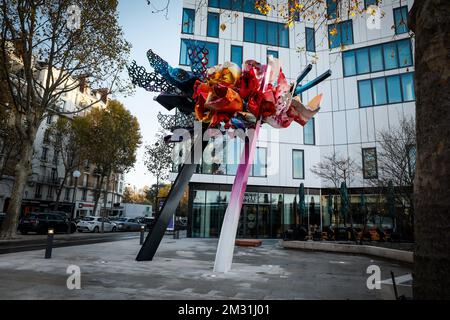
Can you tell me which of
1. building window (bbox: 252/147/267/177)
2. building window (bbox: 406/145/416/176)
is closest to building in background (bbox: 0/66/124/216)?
building window (bbox: 252/147/267/177)

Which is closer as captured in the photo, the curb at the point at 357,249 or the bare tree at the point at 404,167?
the curb at the point at 357,249

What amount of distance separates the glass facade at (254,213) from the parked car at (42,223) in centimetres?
1159

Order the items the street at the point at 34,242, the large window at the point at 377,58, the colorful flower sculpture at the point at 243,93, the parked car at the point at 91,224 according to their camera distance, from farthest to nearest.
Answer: the parked car at the point at 91,224, the large window at the point at 377,58, the street at the point at 34,242, the colorful flower sculpture at the point at 243,93

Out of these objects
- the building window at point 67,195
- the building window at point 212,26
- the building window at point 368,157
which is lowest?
the building window at point 67,195

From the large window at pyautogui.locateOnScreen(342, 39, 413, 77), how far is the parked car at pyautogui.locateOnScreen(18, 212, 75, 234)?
2808cm

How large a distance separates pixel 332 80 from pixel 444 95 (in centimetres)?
2665

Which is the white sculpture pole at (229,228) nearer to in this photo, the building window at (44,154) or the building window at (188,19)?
the building window at (188,19)

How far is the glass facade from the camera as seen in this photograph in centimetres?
2412

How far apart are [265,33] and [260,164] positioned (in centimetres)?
1228

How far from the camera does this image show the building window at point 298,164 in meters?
25.5

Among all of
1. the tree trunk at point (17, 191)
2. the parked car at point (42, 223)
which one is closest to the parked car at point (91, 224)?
the parked car at point (42, 223)

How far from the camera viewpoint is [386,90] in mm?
24609

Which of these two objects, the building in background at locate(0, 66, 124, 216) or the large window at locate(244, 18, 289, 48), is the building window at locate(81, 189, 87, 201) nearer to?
the building in background at locate(0, 66, 124, 216)

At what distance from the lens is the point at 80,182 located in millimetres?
48125
